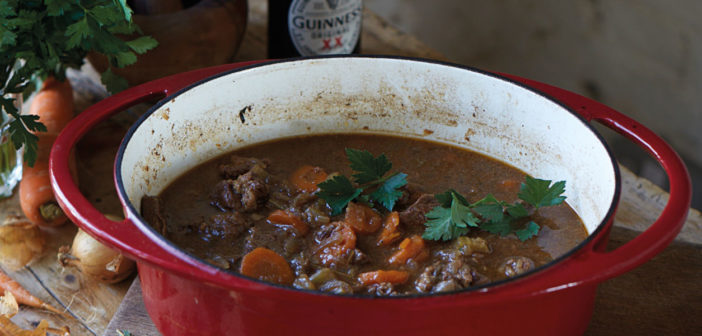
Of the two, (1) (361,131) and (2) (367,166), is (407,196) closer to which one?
(2) (367,166)

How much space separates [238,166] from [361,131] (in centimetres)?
46

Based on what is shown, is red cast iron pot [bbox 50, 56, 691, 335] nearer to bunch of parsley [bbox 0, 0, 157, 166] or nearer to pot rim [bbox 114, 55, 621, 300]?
pot rim [bbox 114, 55, 621, 300]

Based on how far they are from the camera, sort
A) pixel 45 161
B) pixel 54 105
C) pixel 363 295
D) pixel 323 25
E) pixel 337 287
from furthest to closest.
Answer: pixel 323 25 < pixel 54 105 < pixel 45 161 < pixel 337 287 < pixel 363 295

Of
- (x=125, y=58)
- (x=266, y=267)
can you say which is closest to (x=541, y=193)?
(x=266, y=267)

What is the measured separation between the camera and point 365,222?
1.97m

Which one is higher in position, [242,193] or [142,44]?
[142,44]

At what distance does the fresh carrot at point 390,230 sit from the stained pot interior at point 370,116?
50cm

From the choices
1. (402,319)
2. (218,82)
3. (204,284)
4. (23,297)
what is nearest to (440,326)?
(402,319)

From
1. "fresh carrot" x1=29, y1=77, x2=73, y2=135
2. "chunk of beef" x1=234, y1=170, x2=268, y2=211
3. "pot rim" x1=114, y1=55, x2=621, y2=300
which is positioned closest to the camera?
"pot rim" x1=114, y1=55, x2=621, y2=300

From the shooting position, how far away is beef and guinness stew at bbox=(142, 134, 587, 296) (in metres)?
1.81

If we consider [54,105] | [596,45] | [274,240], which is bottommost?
[596,45]

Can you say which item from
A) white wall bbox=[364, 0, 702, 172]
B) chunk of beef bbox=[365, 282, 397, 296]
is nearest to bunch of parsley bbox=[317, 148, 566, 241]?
chunk of beef bbox=[365, 282, 397, 296]

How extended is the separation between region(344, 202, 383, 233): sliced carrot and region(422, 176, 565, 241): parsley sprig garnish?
138 mm

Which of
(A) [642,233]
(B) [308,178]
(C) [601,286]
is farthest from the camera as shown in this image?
(B) [308,178]
